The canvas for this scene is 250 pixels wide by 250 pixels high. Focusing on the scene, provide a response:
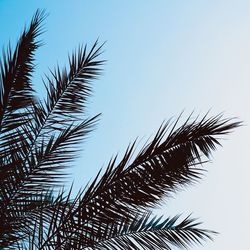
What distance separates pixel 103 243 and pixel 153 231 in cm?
63

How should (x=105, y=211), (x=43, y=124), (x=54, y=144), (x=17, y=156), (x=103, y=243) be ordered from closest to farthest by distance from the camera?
(x=105, y=211) < (x=103, y=243) < (x=17, y=156) < (x=54, y=144) < (x=43, y=124)

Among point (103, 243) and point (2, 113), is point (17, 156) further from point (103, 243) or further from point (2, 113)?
point (103, 243)

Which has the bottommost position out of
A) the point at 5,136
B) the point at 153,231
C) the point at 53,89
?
the point at 153,231

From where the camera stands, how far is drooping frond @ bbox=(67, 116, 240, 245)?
3404mm

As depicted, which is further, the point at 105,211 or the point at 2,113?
the point at 2,113

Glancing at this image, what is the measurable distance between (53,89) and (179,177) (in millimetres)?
2207

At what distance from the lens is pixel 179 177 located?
3584 millimetres

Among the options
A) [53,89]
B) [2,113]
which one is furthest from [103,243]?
[53,89]

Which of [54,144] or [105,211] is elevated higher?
[54,144]

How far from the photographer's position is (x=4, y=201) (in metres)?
4.05

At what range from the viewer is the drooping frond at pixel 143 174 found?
11.2 feet

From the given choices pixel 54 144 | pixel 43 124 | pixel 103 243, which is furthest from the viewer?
pixel 43 124

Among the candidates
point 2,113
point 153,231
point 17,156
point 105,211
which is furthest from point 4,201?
point 153,231

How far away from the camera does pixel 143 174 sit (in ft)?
11.2
